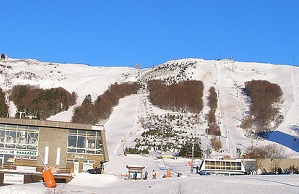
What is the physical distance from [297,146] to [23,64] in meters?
94.2

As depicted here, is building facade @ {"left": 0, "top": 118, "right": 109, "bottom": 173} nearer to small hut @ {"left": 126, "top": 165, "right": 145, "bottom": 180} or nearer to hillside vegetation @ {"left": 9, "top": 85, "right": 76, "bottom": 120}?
small hut @ {"left": 126, "top": 165, "right": 145, "bottom": 180}

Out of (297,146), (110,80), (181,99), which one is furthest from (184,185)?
(110,80)

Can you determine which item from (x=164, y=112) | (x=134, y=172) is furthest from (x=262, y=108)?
(x=134, y=172)

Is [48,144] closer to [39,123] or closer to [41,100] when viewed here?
[39,123]

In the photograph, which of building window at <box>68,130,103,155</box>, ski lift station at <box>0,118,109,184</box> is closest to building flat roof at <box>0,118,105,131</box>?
ski lift station at <box>0,118,109,184</box>

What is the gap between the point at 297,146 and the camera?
59156 millimetres

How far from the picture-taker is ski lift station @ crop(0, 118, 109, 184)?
31781 mm

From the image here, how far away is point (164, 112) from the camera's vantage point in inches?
3091

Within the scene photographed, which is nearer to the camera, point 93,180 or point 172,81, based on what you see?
point 93,180

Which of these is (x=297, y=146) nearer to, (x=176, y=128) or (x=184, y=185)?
(x=176, y=128)

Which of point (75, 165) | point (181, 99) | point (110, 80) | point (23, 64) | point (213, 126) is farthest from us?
point (23, 64)

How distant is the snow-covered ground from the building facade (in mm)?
2693

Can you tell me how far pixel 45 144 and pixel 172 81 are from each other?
70744 mm

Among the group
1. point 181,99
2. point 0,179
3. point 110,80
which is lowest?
point 0,179
